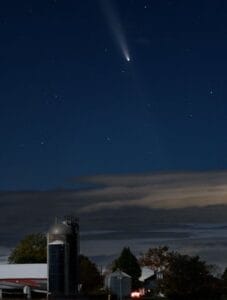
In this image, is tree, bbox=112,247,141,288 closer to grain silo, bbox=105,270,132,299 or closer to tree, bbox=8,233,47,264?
tree, bbox=8,233,47,264

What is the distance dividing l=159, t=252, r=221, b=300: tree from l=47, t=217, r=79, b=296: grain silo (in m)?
15.9

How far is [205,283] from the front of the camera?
102 m

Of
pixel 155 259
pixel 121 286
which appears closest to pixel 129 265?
pixel 155 259

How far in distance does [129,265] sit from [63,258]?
164ft

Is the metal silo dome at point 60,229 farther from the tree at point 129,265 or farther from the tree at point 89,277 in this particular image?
the tree at point 129,265

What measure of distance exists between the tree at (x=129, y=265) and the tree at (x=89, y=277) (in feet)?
20.8

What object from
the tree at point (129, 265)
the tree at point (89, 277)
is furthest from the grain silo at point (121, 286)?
the tree at point (129, 265)

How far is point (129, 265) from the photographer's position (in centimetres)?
14062

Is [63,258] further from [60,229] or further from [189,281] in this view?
[189,281]

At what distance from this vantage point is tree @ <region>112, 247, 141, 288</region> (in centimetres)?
13850

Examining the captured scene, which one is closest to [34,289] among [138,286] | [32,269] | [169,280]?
[32,269]

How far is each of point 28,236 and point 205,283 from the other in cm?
3902

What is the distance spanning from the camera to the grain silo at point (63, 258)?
90.7 m

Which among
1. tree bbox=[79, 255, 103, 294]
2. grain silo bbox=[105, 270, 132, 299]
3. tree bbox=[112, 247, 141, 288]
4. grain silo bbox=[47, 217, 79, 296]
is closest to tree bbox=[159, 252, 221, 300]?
grain silo bbox=[105, 270, 132, 299]
